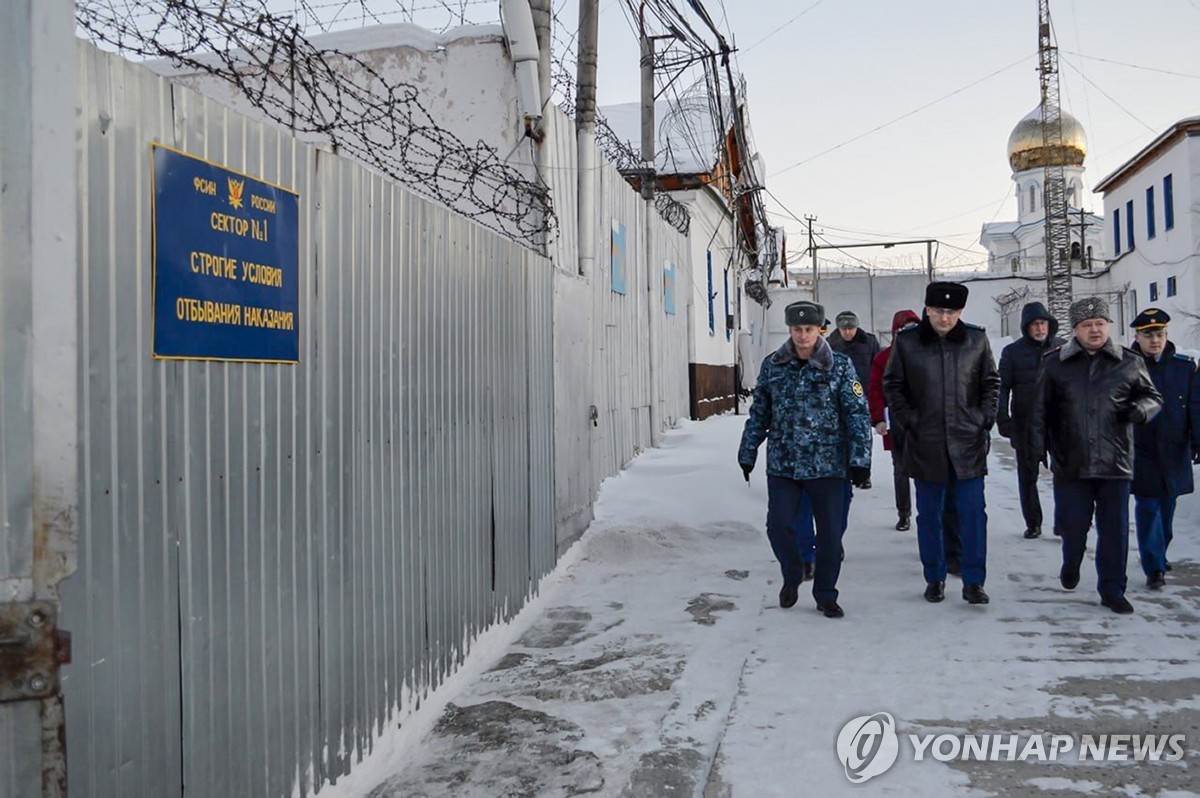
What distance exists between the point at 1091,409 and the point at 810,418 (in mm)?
1594

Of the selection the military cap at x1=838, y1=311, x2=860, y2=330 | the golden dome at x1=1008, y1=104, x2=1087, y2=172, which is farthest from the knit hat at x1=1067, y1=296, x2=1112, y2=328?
the golden dome at x1=1008, y1=104, x2=1087, y2=172

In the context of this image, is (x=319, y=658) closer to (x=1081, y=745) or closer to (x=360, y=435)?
(x=360, y=435)

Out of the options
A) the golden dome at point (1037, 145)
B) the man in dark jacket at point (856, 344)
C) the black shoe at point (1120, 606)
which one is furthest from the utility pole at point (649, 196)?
the golden dome at point (1037, 145)

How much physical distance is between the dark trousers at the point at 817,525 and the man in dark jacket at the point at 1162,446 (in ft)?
6.15

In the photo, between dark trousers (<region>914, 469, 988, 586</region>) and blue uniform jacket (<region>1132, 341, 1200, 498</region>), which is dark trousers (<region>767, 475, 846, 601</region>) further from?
blue uniform jacket (<region>1132, 341, 1200, 498</region>)

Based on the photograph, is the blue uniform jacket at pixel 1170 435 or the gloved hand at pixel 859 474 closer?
the gloved hand at pixel 859 474

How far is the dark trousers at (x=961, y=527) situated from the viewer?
18.2ft

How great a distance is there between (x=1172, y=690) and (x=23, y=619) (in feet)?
14.0

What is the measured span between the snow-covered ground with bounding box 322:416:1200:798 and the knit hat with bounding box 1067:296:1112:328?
5.39ft

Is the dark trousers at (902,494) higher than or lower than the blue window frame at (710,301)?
lower

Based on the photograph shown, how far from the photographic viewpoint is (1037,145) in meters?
54.3

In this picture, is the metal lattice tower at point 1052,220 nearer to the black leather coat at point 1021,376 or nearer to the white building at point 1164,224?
the white building at point 1164,224

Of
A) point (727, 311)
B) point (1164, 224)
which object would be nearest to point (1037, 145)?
point (1164, 224)

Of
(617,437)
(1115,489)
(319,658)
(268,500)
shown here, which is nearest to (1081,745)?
(1115,489)
